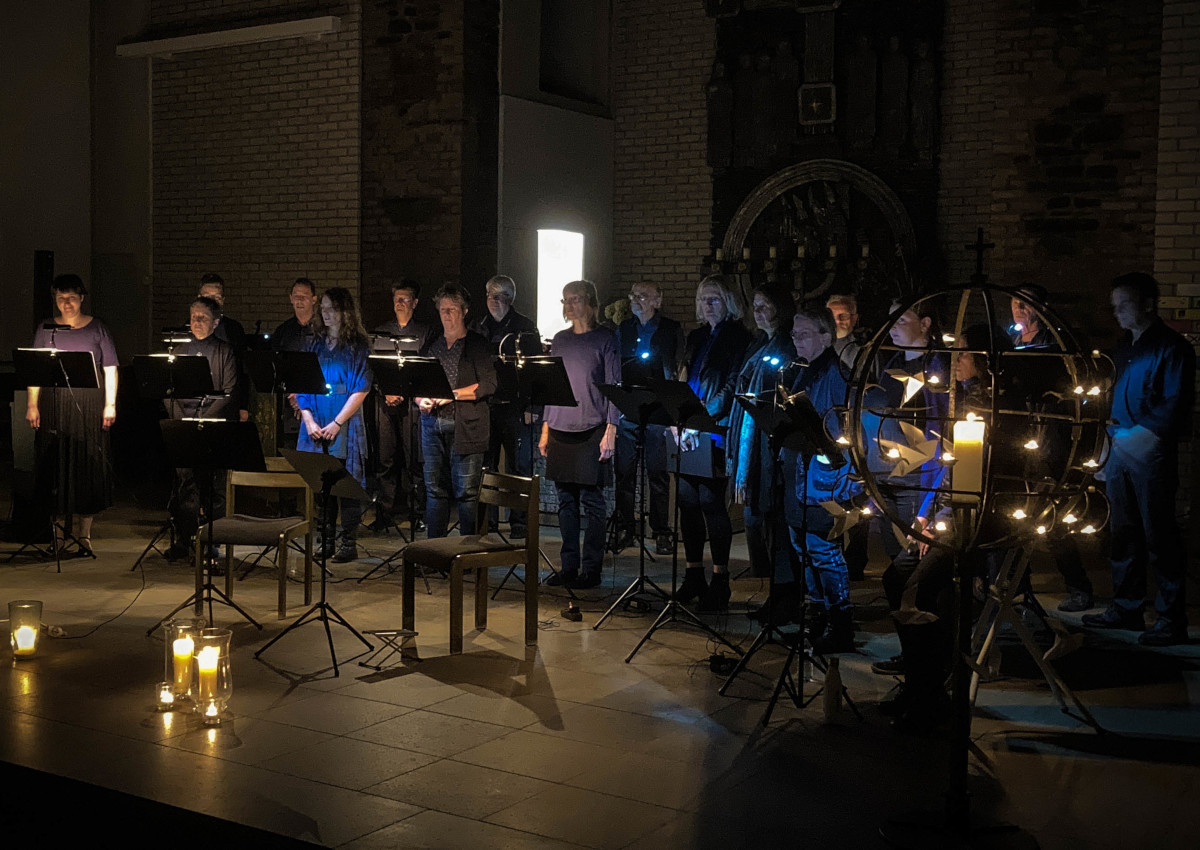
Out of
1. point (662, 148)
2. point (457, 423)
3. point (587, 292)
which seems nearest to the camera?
point (587, 292)

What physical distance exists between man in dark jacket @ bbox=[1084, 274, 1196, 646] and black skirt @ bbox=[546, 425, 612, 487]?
118 inches

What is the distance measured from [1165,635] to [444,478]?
4.47 metres

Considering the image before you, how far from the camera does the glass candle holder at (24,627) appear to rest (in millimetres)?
6305

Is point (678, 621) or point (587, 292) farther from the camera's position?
point (587, 292)

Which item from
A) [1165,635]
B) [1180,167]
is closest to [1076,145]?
[1180,167]

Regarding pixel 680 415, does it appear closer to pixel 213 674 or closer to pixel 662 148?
pixel 213 674

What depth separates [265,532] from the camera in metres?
7.19

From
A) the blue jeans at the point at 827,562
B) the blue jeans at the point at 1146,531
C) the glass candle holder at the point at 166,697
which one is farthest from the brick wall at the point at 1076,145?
the glass candle holder at the point at 166,697

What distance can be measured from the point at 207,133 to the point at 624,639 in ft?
27.7

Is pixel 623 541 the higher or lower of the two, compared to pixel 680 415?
lower

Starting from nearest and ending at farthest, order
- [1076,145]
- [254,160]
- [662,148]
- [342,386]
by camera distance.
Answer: [342,386], [1076,145], [254,160], [662,148]

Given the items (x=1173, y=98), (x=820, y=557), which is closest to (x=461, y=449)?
(x=820, y=557)

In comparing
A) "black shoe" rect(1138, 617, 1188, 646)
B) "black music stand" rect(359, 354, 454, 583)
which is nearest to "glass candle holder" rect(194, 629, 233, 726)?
"black music stand" rect(359, 354, 454, 583)

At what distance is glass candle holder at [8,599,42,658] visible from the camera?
6.30 meters
